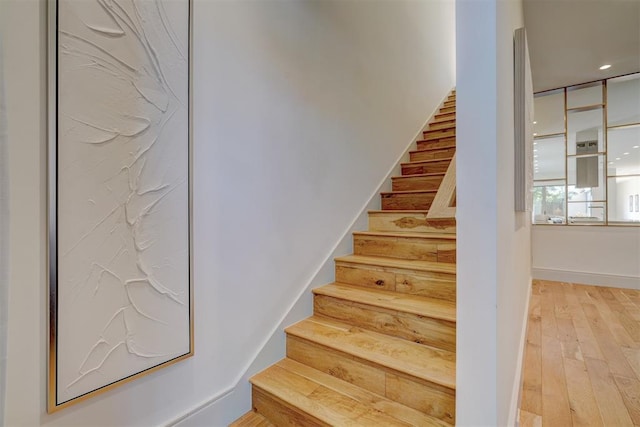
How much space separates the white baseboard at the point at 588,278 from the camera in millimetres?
3714

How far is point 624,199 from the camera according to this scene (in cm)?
375

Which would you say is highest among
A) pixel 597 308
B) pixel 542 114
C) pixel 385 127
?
pixel 542 114

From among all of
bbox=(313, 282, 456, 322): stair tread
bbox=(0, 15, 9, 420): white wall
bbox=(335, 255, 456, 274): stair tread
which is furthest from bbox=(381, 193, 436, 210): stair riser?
bbox=(0, 15, 9, 420): white wall

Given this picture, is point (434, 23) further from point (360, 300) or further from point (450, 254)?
point (360, 300)

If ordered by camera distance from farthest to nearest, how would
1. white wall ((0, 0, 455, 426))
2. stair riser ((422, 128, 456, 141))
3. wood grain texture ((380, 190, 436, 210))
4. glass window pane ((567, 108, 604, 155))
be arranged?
glass window pane ((567, 108, 604, 155)) → stair riser ((422, 128, 456, 141)) → wood grain texture ((380, 190, 436, 210)) → white wall ((0, 0, 455, 426))

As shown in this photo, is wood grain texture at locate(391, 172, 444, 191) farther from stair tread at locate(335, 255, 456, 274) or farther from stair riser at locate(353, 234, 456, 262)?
stair tread at locate(335, 255, 456, 274)

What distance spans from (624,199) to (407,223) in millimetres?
3467

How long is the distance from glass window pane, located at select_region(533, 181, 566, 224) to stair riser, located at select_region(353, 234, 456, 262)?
338cm

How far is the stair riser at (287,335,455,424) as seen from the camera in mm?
1186

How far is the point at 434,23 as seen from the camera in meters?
4.04

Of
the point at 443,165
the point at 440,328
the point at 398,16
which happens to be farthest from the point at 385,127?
the point at 440,328

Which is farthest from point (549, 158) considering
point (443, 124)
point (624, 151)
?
point (443, 124)

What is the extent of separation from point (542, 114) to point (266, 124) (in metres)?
4.59

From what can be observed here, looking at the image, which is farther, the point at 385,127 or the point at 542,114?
the point at 542,114
